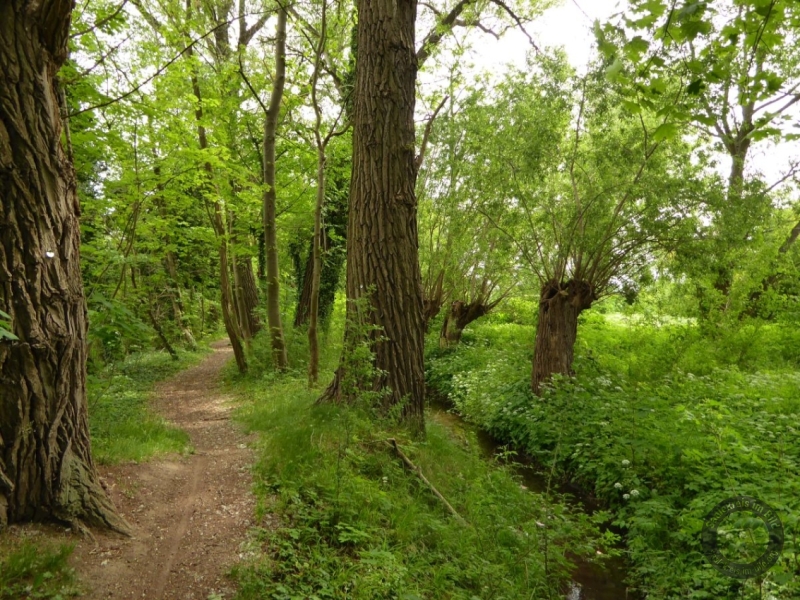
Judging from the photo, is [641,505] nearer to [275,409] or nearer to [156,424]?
[275,409]

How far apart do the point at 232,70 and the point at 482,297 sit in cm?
849

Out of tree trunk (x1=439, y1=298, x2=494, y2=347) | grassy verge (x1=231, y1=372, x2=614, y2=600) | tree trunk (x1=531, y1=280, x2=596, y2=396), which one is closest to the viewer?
grassy verge (x1=231, y1=372, x2=614, y2=600)

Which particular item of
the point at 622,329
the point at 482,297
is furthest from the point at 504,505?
the point at 622,329

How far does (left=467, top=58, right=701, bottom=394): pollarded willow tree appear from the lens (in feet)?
26.5

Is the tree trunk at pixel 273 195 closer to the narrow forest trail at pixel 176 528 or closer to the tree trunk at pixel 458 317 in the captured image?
the narrow forest trail at pixel 176 528

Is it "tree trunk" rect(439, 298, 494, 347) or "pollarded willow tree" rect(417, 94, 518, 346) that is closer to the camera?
"pollarded willow tree" rect(417, 94, 518, 346)

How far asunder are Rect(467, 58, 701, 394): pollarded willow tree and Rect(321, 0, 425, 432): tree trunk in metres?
3.73

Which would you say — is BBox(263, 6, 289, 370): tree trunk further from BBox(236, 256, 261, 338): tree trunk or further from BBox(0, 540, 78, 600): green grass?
BBox(0, 540, 78, 600): green grass

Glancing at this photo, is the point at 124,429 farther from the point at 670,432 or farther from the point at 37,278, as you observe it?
the point at 670,432

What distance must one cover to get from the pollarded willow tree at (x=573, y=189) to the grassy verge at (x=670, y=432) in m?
1.31

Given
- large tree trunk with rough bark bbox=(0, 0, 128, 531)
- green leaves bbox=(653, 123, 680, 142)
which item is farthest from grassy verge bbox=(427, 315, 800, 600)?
large tree trunk with rough bark bbox=(0, 0, 128, 531)

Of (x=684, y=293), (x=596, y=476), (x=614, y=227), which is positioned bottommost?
(x=596, y=476)

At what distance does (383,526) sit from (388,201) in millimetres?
3490

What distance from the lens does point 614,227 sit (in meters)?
8.40
